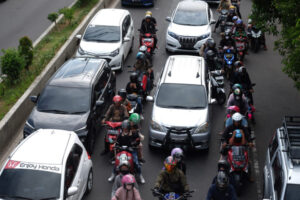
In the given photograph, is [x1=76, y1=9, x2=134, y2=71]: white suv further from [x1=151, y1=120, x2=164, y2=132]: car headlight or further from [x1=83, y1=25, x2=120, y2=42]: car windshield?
[x1=151, y1=120, x2=164, y2=132]: car headlight

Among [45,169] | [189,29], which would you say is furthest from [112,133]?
[189,29]

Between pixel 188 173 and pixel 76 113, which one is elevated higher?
pixel 76 113

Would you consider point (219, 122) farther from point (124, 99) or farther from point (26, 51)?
point (26, 51)

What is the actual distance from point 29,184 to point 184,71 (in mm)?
6851

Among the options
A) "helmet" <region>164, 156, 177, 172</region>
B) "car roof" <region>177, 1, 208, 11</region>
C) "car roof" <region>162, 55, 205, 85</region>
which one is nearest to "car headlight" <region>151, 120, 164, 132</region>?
"car roof" <region>162, 55, 205, 85</region>

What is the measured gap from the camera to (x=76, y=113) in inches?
538

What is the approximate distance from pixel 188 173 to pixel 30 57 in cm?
759

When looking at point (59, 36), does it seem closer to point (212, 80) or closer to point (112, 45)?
point (112, 45)

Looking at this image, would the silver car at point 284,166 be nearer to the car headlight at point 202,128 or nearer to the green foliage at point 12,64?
the car headlight at point 202,128

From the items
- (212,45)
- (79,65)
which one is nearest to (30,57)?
(79,65)

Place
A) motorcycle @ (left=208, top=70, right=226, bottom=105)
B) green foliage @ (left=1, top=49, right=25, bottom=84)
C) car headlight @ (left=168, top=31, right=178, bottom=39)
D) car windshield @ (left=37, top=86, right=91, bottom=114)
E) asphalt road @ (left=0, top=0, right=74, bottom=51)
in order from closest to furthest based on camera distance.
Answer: car windshield @ (left=37, top=86, right=91, bottom=114) < green foliage @ (left=1, top=49, right=25, bottom=84) < motorcycle @ (left=208, top=70, right=226, bottom=105) < car headlight @ (left=168, top=31, right=178, bottom=39) < asphalt road @ (left=0, top=0, right=74, bottom=51)

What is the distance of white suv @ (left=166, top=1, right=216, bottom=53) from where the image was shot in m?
20.9

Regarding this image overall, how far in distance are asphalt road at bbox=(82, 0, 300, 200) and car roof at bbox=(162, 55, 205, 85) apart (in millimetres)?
1593

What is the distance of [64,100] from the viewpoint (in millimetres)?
14000
